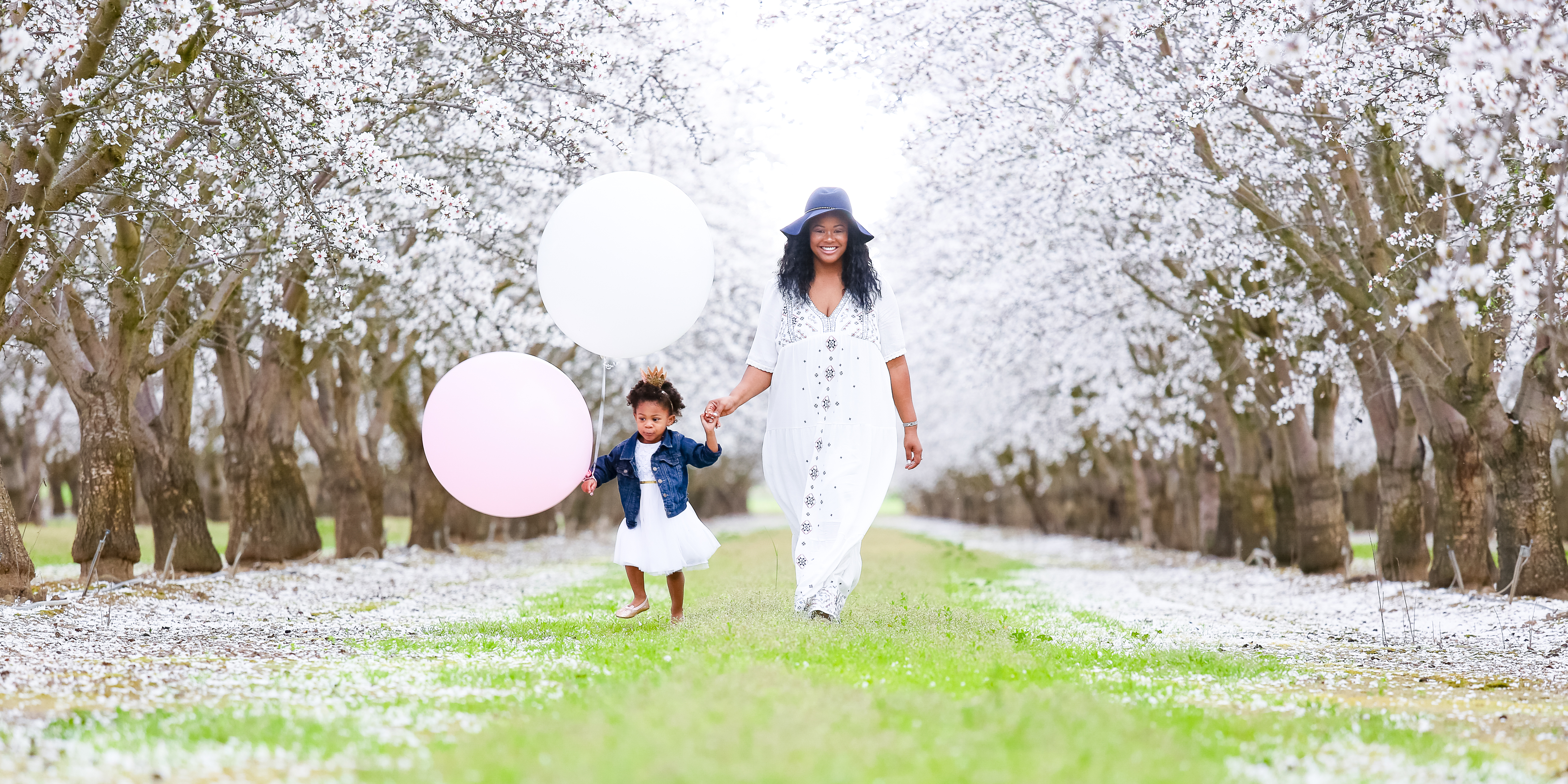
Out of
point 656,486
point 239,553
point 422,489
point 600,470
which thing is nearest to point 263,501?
point 239,553

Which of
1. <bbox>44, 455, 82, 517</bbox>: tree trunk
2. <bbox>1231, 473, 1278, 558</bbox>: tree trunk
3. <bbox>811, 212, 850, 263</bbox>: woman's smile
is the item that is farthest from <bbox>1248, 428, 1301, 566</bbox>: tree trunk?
<bbox>44, 455, 82, 517</bbox>: tree trunk

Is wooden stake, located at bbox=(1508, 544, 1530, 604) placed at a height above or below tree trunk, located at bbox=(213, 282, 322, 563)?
below

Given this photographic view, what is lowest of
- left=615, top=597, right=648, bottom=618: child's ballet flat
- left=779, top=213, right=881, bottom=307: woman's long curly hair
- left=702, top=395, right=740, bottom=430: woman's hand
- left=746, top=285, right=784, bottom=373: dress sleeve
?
left=615, top=597, right=648, bottom=618: child's ballet flat

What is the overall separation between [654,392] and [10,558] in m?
6.25

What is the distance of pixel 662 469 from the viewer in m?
9.20

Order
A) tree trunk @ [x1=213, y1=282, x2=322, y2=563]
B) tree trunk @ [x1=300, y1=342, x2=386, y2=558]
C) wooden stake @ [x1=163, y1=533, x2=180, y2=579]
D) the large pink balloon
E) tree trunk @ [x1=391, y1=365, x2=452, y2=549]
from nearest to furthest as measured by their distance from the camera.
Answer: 1. the large pink balloon
2. wooden stake @ [x1=163, y1=533, x2=180, y2=579]
3. tree trunk @ [x1=213, y1=282, x2=322, y2=563]
4. tree trunk @ [x1=300, y1=342, x2=386, y2=558]
5. tree trunk @ [x1=391, y1=365, x2=452, y2=549]

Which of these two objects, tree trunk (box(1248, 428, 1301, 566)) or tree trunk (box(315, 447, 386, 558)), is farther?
tree trunk (box(315, 447, 386, 558))

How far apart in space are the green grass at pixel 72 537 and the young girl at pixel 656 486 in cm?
722

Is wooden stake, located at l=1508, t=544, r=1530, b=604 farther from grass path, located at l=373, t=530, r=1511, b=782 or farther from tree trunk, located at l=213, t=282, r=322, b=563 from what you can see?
tree trunk, located at l=213, t=282, r=322, b=563

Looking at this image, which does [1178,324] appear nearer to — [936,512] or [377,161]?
[377,161]

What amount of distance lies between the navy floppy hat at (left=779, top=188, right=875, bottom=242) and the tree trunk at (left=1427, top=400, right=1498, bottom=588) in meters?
9.97

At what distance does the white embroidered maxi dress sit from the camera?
9.02 metres

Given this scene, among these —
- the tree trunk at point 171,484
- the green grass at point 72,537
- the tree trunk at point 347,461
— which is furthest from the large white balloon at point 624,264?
the tree trunk at point 347,461

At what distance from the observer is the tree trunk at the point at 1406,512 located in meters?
17.9
